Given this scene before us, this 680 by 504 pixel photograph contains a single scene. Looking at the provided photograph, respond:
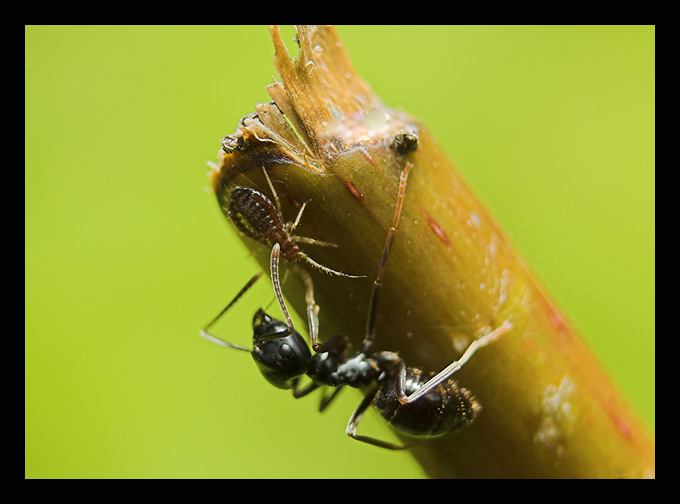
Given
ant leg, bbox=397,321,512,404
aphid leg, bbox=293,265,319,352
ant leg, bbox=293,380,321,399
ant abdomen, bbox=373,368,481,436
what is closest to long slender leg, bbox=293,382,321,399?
ant leg, bbox=293,380,321,399

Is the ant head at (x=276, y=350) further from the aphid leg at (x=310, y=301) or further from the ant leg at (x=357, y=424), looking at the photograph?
the aphid leg at (x=310, y=301)

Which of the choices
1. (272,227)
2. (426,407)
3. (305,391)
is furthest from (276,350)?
(272,227)

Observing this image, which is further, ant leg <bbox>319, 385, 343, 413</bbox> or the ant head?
ant leg <bbox>319, 385, 343, 413</bbox>

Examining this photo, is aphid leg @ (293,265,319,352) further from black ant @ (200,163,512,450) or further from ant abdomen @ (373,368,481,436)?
ant abdomen @ (373,368,481,436)

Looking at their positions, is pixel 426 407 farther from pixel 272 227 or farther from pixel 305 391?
pixel 272 227

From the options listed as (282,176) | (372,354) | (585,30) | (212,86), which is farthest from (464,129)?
(282,176)

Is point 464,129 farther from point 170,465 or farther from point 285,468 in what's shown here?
point 170,465
